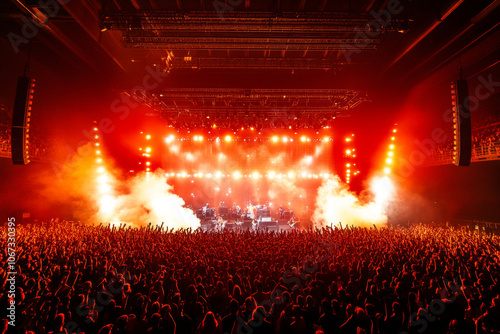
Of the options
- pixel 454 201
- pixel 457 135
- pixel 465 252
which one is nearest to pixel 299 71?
pixel 457 135

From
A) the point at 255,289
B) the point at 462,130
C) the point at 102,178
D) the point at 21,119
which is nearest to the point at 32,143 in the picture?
the point at 102,178

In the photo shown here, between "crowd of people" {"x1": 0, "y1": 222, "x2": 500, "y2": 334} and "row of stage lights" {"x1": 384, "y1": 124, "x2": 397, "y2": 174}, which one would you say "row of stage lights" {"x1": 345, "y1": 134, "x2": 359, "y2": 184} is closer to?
"row of stage lights" {"x1": 384, "y1": 124, "x2": 397, "y2": 174}

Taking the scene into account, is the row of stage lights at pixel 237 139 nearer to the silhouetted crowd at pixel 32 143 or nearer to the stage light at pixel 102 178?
the stage light at pixel 102 178

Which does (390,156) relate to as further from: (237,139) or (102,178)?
(102,178)

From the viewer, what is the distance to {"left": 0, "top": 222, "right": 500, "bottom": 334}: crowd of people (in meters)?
3.17

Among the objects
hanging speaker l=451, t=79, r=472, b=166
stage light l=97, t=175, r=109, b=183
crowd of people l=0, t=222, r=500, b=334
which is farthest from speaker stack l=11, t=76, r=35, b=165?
hanging speaker l=451, t=79, r=472, b=166

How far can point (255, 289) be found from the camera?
180 inches

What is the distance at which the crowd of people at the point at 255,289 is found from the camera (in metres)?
3.17

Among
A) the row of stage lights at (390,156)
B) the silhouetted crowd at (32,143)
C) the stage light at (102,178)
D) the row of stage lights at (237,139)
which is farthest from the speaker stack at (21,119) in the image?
the row of stage lights at (390,156)

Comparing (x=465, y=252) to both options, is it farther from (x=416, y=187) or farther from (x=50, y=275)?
(x=416, y=187)

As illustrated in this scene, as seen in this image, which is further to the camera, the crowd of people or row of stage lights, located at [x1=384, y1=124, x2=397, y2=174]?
row of stage lights, located at [x1=384, y1=124, x2=397, y2=174]

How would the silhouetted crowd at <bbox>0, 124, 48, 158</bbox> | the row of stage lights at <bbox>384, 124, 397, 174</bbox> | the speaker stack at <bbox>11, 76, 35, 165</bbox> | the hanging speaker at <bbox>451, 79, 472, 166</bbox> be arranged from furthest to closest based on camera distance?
the row of stage lights at <bbox>384, 124, 397, 174</bbox> → the silhouetted crowd at <bbox>0, 124, 48, 158</bbox> → the hanging speaker at <bbox>451, 79, 472, 166</bbox> → the speaker stack at <bbox>11, 76, 35, 165</bbox>

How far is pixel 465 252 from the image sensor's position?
273 inches

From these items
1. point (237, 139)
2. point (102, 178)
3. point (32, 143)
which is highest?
point (237, 139)
